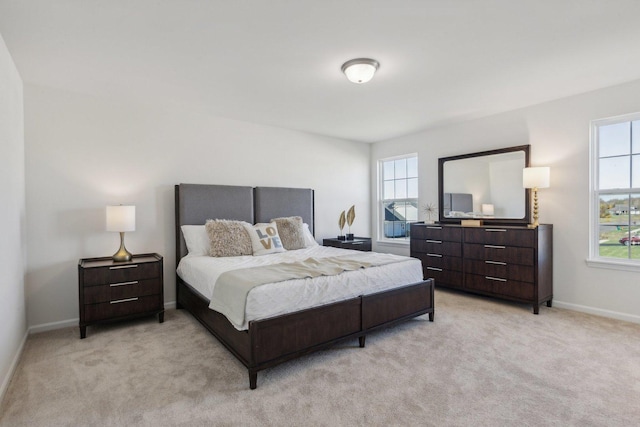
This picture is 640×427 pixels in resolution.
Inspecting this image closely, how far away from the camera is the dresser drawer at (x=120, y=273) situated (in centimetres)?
293

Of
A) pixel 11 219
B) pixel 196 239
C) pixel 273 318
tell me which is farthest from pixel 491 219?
pixel 11 219

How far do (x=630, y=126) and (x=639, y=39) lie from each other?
1284 mm

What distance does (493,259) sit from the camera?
151 inches

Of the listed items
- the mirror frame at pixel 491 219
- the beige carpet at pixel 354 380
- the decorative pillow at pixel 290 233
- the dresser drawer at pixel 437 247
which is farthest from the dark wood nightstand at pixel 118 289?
the mirror frame at pixel 491 219

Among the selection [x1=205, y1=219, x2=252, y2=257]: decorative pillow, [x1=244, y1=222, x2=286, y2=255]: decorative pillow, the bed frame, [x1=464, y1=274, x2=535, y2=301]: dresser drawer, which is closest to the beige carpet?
the bed frame

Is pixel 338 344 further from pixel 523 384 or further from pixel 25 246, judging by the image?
pixel 25 246

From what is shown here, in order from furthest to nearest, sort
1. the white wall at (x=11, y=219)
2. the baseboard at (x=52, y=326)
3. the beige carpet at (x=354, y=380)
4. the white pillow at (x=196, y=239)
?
1. the white pillow at (x=196, y=239)
2. the baseboard at (x=52, y=326)
3. the white wall at (x=11, y=219)
4. the beige carpet at (x=354, y=380)

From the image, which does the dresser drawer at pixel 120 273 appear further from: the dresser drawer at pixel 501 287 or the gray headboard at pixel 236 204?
the dresser drawer at pixel 501 287

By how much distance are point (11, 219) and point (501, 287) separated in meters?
4.65

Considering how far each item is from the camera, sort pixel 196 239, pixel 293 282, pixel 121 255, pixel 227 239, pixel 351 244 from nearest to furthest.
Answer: pixel 293 282, pixel 121 255, pixel 227 239, pixel 196 239, pixel 351 244

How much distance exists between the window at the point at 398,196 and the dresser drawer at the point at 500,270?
1447 mm

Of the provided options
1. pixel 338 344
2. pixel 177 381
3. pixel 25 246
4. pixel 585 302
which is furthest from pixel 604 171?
pixel 25 246

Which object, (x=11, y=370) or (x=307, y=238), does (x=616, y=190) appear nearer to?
(x=307, y=238)

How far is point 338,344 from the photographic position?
270cm
